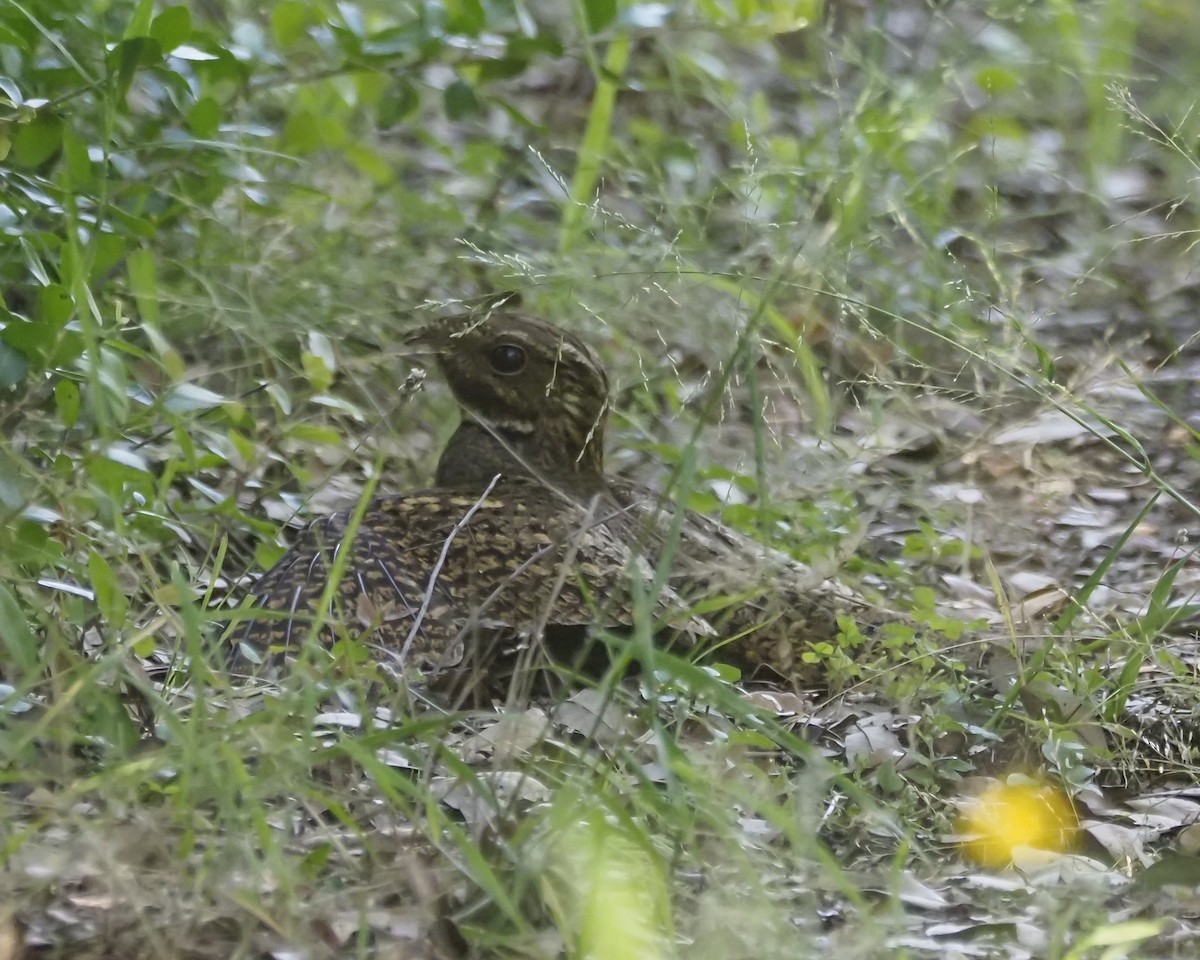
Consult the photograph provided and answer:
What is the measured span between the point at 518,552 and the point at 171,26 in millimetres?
1204

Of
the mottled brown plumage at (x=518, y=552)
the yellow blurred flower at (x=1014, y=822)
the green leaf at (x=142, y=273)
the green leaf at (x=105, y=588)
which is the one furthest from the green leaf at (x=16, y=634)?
the yellow blurred flower at (x=1014, y=822)

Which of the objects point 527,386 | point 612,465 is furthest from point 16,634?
point 612,465

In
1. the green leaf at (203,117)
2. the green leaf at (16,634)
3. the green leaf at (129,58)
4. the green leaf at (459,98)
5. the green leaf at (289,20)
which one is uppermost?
the green leaf at (129,58)

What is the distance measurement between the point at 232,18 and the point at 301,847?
2927mm

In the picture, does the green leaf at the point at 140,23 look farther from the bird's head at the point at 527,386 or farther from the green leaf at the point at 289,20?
the bird's head at the point at 527,386

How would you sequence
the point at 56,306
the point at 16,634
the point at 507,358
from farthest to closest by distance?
the point at 507,358, the point at 56,306, the point at 16,634

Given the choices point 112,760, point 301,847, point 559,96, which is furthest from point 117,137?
point 559,96

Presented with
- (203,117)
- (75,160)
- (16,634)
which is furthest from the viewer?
(203,117)

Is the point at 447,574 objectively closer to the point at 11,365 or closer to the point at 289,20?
the point at 11,365

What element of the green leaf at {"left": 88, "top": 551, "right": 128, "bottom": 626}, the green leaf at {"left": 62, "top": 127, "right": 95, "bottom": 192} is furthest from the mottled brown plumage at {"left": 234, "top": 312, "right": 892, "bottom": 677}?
the green leaf at {"left": 62, "top": 127, "right": 95, "bottom": 192}

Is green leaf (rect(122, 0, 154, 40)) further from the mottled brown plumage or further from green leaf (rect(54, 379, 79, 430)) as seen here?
the mottled brown plumage

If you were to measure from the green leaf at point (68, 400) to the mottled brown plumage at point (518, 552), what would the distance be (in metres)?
0.47

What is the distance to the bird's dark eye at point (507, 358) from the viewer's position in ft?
13.1

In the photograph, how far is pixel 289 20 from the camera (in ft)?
12.7
